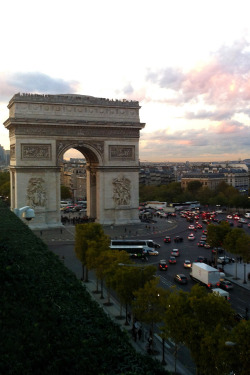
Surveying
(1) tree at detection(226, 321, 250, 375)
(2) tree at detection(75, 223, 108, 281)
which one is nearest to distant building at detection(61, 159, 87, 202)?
(2) tree at detection(75, 223, 108, 281)

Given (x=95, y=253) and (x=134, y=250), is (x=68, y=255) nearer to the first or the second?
(x=134, y=250)

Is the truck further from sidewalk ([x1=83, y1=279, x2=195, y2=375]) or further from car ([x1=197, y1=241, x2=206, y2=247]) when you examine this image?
car ([x1=197, y1=241, x2=206, y2=247])

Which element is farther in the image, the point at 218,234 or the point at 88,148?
the point at 88,148

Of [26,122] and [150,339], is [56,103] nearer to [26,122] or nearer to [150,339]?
[26,122]

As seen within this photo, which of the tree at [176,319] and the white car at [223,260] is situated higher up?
the tree at [176,319]

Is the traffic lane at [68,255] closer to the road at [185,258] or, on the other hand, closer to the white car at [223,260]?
the road at [185,258]

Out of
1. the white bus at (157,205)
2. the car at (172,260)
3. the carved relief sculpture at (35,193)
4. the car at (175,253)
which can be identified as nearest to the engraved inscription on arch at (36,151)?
the carved relief sculpture at (35,193)

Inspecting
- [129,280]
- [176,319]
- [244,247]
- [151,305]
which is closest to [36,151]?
[244,247]
